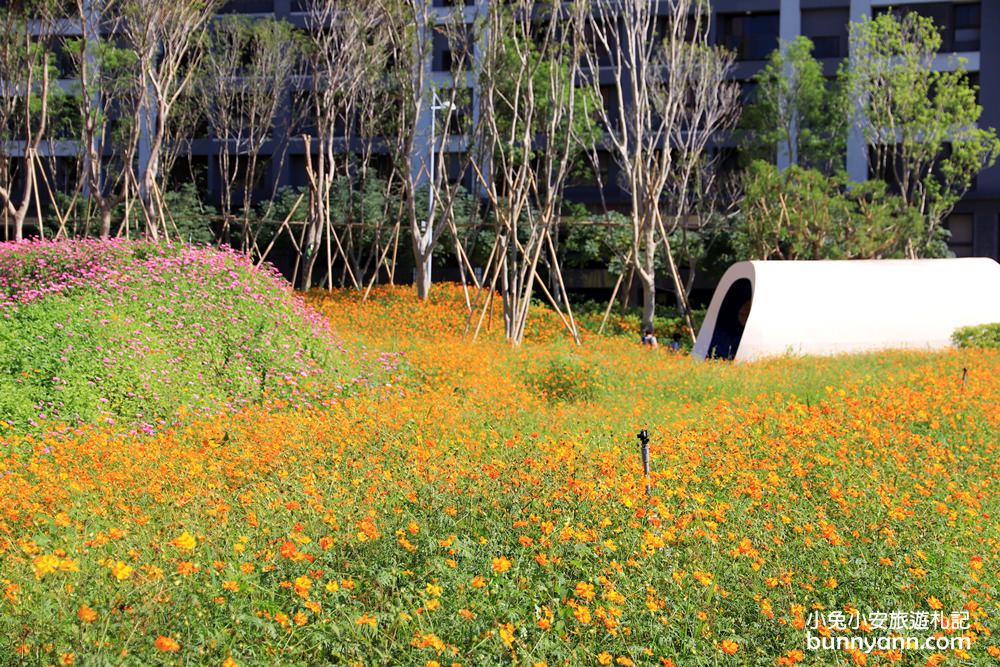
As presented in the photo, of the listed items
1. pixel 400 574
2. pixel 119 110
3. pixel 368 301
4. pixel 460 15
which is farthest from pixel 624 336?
pixel 119 110

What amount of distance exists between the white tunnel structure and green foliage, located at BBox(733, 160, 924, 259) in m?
4.11

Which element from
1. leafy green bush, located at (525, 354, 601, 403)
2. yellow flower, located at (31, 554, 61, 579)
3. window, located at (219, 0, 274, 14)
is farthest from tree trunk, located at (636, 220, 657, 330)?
window, located at (219, 0, 274, 14)

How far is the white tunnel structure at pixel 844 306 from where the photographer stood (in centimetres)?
1922

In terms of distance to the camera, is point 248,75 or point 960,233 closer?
point 248,75

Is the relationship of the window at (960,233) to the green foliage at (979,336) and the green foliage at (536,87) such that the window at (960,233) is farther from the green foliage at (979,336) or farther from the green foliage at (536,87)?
the green foliage at (979,336)

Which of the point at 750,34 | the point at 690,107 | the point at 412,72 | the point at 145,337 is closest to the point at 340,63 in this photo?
the point at 412,72

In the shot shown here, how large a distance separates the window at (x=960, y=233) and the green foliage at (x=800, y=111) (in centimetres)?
710

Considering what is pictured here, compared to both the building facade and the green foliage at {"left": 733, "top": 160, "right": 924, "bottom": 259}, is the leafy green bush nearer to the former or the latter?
the green foliage at {"left": 733, "top": 160, "right": 924, "bottom": 259}

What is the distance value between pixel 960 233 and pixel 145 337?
3028 centimetres

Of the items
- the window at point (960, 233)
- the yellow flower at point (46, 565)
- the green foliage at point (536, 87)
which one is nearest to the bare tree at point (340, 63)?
the green foliage at point (536, 87)

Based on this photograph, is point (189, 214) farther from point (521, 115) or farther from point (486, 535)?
point (486, 535)

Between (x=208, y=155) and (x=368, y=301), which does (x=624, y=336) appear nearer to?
(x=368, y=301)

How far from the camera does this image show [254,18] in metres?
37.7

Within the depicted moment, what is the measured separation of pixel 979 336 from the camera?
1909cm
